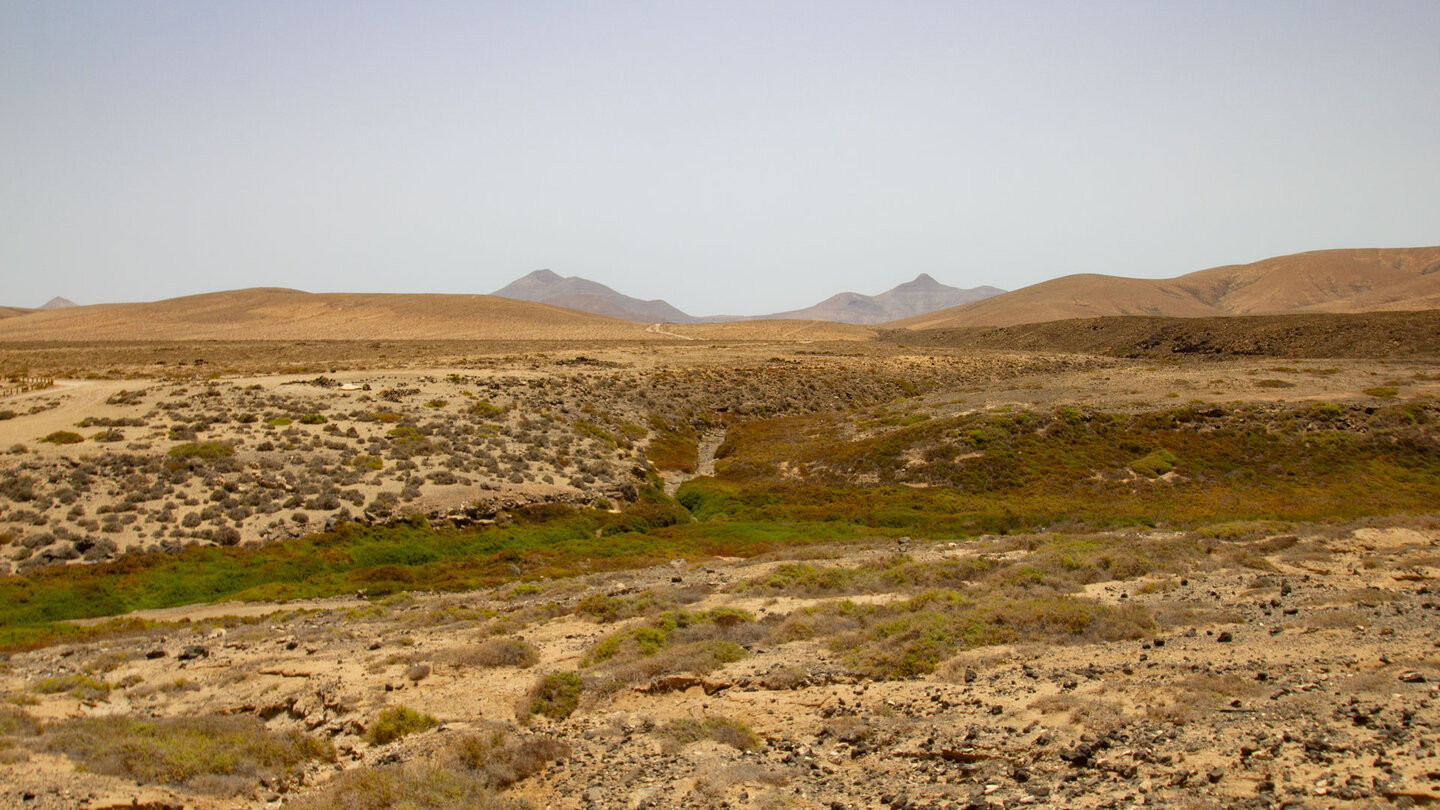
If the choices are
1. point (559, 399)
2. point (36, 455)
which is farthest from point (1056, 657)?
point (559, 399)

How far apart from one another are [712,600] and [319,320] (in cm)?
12639

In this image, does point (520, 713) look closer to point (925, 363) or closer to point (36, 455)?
point (36, 455)

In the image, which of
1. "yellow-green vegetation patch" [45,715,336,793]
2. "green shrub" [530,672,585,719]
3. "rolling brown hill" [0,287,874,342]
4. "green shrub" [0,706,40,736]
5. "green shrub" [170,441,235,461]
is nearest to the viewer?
"yellow-green vegetation patch" [45,715,336,793]

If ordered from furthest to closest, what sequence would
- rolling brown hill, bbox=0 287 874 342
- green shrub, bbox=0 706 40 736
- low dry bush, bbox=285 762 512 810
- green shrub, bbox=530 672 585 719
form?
1. rolling brown hill, bbox=0 287 874 342
2. green shrub, bbox=530 672 585 719
3. green shrub, bbox=0 706 40 736
4. low dry bush, bbox=285 762 512 810

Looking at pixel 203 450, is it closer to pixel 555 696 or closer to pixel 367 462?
pixel 367 462

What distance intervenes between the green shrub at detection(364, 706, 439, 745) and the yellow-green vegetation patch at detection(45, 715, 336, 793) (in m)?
0.55

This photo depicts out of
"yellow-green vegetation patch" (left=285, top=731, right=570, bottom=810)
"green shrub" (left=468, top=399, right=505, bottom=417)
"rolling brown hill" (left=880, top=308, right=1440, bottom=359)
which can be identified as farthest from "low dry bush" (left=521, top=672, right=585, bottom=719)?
"rolling brown hill" (left=880, top=308, right=1440, bottom=359)

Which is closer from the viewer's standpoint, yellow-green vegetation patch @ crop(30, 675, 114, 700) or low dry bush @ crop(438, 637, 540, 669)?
yellow-green vegetation patch @ crop(30, 675, 114, 700)

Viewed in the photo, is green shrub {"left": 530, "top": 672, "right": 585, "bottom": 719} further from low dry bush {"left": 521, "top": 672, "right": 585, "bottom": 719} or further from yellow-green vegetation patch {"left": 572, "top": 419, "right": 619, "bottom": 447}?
yellow-green vegetation patch {"left": 572, "top": 419, "right": 619, "bottom": 447}

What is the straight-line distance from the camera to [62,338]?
364 ft

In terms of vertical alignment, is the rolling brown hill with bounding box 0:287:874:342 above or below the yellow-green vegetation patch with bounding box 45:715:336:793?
above

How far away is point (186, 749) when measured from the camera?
9602 millimetres

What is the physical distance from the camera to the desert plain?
8.38 m

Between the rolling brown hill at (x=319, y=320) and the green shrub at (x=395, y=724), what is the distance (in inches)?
3920
